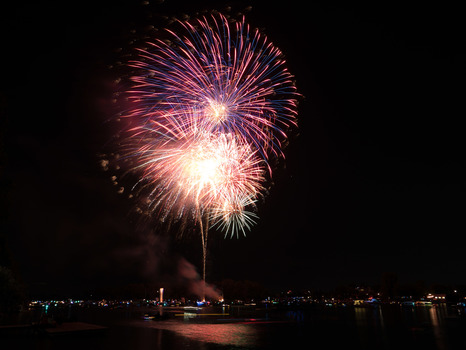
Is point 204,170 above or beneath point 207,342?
above

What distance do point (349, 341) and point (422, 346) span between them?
4607mm

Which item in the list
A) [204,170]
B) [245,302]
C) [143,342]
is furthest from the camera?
[245,302]

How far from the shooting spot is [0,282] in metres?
24.0

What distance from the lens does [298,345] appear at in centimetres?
2355

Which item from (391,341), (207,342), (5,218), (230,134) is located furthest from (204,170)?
(391,341)

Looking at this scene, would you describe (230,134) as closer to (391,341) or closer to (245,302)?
(391,341)

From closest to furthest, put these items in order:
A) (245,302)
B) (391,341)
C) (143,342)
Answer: (143,342), (391,341), (245,302)

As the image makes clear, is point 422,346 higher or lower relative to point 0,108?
lower

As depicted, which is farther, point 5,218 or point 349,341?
point 349,341

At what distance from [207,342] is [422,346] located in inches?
551

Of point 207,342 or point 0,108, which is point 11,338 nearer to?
point 207,342

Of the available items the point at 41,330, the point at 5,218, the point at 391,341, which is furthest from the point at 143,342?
the point at 391,341

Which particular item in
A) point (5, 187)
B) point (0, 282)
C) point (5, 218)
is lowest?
point (0, 282)

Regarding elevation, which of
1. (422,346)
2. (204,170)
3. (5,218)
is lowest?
(422,346)
